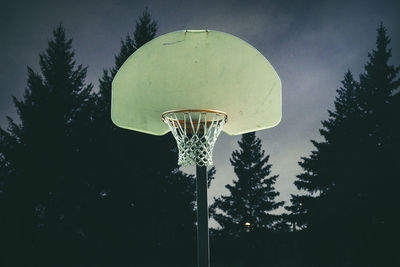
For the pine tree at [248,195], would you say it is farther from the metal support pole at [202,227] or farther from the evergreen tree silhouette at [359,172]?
the metal support pole at [202,227]

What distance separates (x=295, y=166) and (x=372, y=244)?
607 centimetres

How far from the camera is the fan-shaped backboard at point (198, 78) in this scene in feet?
9.92

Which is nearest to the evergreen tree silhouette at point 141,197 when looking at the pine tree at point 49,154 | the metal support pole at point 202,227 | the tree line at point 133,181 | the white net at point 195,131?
the tree line at point 133,181

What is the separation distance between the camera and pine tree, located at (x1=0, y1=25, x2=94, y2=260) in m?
12.4

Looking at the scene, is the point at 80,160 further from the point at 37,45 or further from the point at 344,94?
the point at 344,94

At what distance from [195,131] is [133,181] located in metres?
11.0

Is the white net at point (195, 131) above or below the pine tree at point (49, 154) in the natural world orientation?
below

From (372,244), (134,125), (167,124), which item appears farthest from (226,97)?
(372,244)

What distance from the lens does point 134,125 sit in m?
3.39

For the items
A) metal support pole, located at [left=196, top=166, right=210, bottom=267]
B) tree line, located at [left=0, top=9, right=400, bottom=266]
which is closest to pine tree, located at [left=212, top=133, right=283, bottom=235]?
tree line, located at [left=0, top=9, right=400, bottom=266]

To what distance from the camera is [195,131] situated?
10.8 feet

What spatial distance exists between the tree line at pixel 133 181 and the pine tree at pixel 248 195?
5.16 metres

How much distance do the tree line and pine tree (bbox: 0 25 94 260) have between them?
0.04 m

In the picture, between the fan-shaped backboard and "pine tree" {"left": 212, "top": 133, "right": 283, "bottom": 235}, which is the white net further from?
"pine tree" {"left": 212, "top": 133, "right": 283, "bottom": 235}
